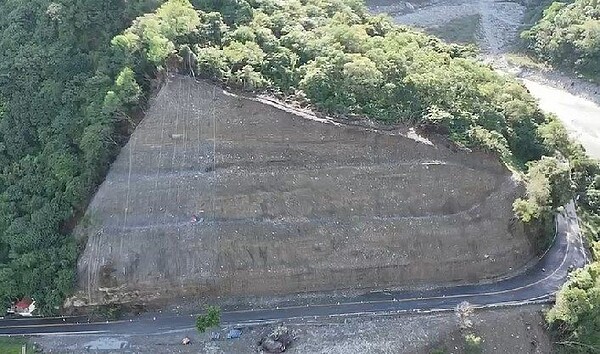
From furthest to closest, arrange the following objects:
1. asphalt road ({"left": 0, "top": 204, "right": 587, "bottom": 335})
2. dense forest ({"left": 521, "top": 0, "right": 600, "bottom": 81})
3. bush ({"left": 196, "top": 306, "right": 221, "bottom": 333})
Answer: dense forest ({"left": 521, "top": 0, "right": 600, "bottom": 81}), asphalt road ({"left": 0, "top": 204, "right": 587, "bottom": 335}), bush ({"left": 196, "top": 306, "right": 221, "bottom": 333})

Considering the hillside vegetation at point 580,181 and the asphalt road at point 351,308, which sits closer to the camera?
the hillside vegetation at point 580,181

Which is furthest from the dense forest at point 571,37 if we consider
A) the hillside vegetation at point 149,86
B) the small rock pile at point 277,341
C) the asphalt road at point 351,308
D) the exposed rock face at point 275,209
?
the small rock pile at point 277,341

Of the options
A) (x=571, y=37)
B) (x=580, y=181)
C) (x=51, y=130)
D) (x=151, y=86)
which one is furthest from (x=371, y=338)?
(x=571, y=37)

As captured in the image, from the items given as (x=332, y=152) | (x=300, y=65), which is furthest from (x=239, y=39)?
(x=332, y=152)

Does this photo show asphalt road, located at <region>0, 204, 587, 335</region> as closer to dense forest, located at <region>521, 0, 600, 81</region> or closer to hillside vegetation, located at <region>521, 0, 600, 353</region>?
hillside vegetation, located at <region>521, 0, 600, 353</region>

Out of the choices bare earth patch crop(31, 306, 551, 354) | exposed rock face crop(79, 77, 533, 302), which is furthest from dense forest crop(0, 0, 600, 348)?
bare earth patch crop(31, 306, 551, 354)

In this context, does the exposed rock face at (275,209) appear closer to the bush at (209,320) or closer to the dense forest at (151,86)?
the dense forest at (151,86)

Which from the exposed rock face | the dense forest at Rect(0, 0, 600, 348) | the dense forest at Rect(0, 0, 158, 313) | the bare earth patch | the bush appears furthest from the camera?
the dense forest at Rect(0, 0, 600, 348)
